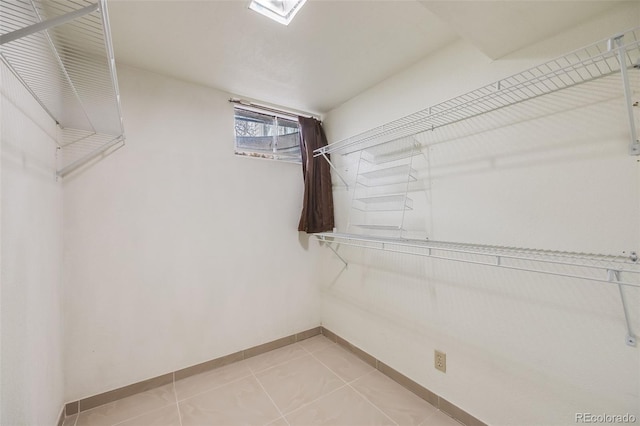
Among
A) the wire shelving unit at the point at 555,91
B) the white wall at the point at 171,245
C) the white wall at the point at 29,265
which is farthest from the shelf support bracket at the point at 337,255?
the white wall at the point at 29,265

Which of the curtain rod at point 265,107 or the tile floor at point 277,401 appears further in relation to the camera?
the curtain rod at point 265,107

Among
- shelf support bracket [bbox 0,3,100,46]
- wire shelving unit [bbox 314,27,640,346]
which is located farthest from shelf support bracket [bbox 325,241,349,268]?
shelf support bracket [bbox 0,3,100,46]

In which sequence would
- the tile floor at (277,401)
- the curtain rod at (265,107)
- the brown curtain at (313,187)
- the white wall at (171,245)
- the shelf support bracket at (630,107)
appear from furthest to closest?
the brown curtain at (313,187), the curtain rod at (265,107), the white wall at (171,245), the tile floor at (277,401), the shelf support bracket at (630,107)

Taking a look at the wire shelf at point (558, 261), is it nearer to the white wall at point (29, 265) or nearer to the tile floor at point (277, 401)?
the tile floor at point (277, 401)

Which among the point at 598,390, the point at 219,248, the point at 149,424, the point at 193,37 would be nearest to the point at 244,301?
the point at 219,248

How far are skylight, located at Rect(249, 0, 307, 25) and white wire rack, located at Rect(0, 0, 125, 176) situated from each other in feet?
2.34

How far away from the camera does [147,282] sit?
1.80 metres

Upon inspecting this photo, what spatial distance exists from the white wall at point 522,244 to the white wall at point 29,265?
75.7 inches

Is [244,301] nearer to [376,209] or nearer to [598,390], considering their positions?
[376,209]

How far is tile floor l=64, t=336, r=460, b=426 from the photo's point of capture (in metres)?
1.52

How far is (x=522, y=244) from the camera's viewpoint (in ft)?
4.12

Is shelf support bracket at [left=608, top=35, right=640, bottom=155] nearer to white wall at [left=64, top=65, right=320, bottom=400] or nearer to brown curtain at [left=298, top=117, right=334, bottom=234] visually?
brown curtain at [left=298, top=117, right=334, bottom=234]

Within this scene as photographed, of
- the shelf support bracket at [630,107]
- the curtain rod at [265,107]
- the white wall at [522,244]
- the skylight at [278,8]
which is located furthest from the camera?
the curtain rod at [265,107]

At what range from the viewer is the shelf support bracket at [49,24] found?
1.96ft
